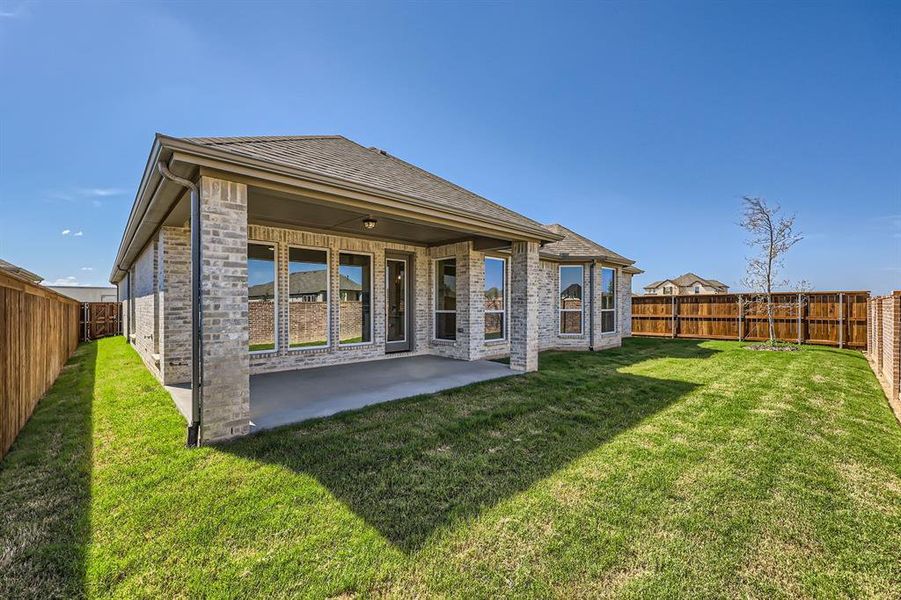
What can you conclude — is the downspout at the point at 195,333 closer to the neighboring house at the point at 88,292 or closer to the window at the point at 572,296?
the window at the point at 572,296

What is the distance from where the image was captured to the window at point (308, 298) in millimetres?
7877

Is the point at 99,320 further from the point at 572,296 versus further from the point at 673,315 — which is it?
the point at 673,315

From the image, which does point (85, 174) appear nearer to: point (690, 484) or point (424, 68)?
point (424, 68)

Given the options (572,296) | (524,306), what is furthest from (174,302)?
(572,296)

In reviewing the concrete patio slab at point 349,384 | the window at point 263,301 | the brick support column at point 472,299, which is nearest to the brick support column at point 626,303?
the brick support column at point 472,299

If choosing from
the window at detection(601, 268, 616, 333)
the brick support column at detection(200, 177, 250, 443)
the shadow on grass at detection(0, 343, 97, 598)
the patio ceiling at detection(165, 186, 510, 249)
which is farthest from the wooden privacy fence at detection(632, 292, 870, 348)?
the shadow on grass at detection(0, 343, 97, 598)

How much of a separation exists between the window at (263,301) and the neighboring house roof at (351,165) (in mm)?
2563

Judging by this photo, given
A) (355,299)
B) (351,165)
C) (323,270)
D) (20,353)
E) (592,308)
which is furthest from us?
(592,308)

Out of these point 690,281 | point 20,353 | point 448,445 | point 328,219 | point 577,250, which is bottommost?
point 448,445

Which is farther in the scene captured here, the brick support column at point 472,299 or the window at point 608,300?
the window at point 608,300

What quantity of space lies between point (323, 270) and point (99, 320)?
1574cm

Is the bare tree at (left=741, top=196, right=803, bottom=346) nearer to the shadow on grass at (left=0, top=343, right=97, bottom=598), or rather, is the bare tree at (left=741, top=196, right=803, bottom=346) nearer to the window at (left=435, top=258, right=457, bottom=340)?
the window at (left=435, top=258, right=457, bottom=340)

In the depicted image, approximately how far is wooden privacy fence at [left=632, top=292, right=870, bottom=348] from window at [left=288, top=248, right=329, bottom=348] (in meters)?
14.7

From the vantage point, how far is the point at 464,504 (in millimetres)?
2822
